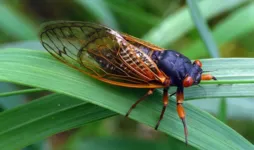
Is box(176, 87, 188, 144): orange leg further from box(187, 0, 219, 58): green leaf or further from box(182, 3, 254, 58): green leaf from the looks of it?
box(182, 3, 254, 58): green leaf

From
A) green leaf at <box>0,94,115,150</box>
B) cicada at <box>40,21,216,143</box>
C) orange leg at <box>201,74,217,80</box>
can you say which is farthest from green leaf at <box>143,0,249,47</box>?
green leaf at <box>0,94,115,150</box>

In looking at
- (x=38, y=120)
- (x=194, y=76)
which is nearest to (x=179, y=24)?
(x=194, y=76)

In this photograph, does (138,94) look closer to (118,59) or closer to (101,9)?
(118,59)

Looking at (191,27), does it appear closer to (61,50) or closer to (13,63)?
(61,50)

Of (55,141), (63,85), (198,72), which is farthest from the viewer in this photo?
(55,141)

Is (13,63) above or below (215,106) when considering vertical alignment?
below

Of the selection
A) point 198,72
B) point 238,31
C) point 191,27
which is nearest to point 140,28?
A: point 191,27
